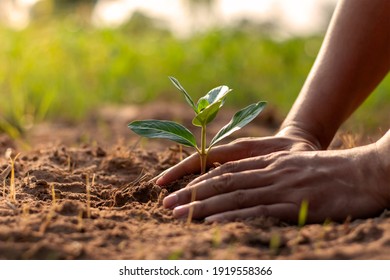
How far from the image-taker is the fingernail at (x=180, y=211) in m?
1.71

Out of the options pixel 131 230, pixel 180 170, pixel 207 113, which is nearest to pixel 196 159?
pixel 180 170

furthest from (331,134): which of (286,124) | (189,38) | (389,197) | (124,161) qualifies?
(189,38)

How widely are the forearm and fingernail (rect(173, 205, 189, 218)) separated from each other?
1.95ft

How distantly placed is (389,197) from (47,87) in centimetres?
433

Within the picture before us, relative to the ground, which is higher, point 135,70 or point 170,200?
point 135,70

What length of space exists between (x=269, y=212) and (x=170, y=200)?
29 cm

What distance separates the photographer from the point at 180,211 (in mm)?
1719

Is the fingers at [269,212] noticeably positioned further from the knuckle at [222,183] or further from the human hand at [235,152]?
the human hand at [235,152]

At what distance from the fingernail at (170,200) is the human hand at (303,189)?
0.05 metres

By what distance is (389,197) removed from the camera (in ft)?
5.48

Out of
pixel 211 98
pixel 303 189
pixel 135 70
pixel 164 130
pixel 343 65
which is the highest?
pixel 135 70

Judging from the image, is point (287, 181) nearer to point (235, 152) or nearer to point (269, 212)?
point (269, 212)

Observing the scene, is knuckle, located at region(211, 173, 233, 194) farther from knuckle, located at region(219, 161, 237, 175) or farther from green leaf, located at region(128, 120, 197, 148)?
green leaf, located at region(128, 120, 197, 148)

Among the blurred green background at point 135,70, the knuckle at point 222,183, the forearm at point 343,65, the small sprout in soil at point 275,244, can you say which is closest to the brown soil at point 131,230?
the small sprout in soil at point 275,244
